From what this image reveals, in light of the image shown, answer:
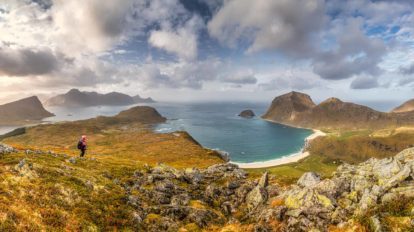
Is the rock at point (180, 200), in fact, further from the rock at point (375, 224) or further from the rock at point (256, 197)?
the rock at point (375, 224)

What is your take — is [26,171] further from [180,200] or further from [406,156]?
[406,156]

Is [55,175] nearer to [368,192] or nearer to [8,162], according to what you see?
[8,162]

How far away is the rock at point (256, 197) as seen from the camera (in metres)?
31.7

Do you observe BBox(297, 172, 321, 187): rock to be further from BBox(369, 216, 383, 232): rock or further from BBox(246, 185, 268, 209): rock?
BBox(369, 216, 383, 232): rock

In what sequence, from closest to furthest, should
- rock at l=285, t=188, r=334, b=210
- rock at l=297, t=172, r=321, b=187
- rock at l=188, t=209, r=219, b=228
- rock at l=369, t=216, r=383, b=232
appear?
rock at l=369, t=216, r=383, b=232 < rock at l=285, t=188, r=334, b=210 < rock at l=188, t=209, r=219, b=228 < rock at l=297, t=172, r=321, b=187

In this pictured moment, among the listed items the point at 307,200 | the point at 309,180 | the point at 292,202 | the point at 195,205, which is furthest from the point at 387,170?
the point at 195,205

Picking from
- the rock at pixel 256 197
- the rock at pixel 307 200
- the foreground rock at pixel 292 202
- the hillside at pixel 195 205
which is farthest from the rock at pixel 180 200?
the rock at pixel 307 200

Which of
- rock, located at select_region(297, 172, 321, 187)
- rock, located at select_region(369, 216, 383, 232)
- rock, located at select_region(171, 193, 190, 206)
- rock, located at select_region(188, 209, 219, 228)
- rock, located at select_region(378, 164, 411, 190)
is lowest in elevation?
rock, located at select_region(188, 209, 219, 228)

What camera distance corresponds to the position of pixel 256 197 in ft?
107

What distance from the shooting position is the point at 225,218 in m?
29.1

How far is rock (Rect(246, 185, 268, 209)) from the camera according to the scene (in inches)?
1249

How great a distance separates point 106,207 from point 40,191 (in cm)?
639

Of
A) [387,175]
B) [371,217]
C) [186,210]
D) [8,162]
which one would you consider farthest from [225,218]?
[8,162]

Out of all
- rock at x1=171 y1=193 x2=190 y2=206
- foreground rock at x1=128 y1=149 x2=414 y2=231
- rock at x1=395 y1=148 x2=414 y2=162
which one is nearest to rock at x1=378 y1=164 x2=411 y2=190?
foreground rock at x1=128 y1=149 x2=414 y2=231
